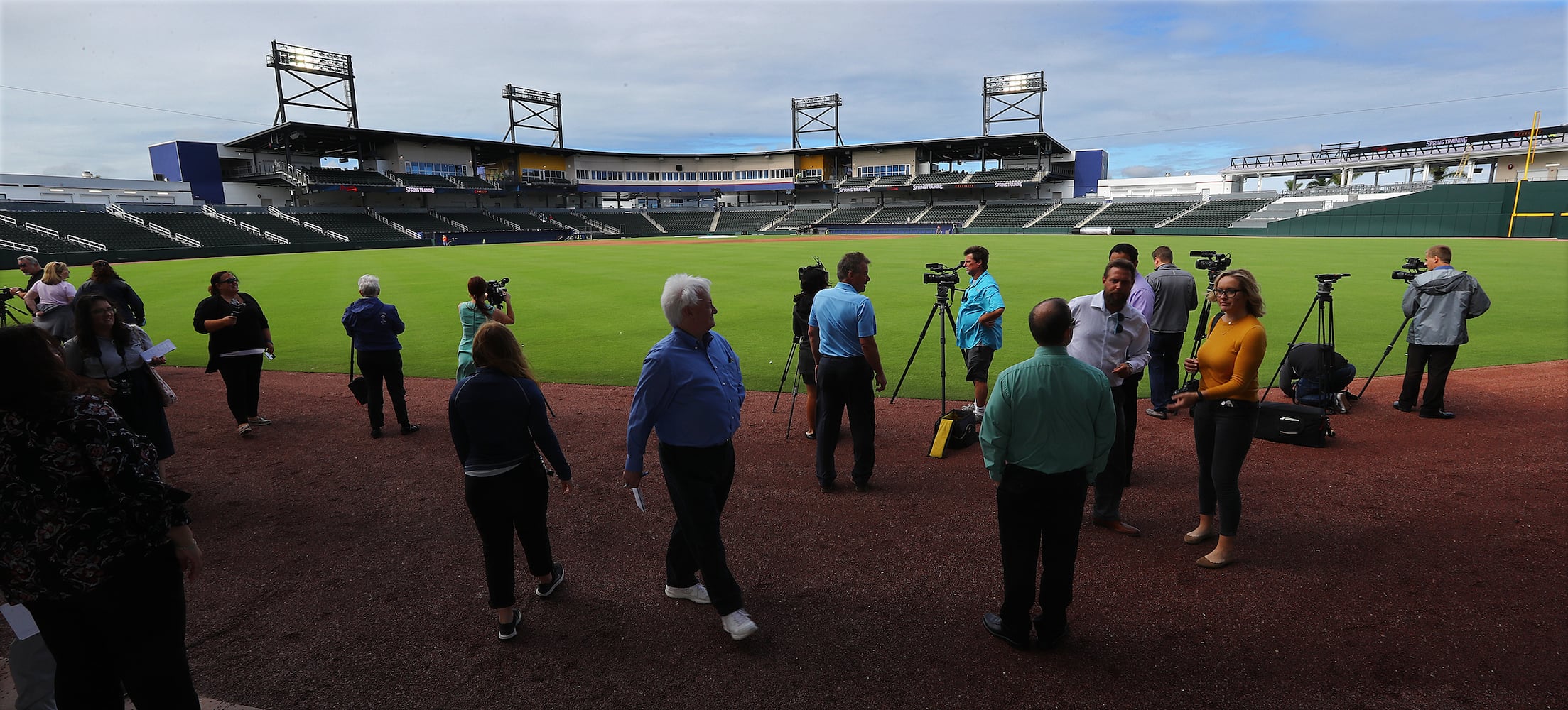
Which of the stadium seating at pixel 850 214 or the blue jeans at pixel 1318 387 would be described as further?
the stadium seating at pixel 850 214

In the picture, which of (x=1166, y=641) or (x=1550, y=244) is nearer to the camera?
(x=1166, y=641)

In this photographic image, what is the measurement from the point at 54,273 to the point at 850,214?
76969 mm

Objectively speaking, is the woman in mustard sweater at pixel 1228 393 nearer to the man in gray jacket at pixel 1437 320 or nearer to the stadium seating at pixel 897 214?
the man in gray jacket at pixel 1437 320

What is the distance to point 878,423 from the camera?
8.12 meters

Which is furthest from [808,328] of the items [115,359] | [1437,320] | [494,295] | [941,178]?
[941,178]

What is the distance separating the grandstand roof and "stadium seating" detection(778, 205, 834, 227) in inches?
354

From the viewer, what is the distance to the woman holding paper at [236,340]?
25.3ft

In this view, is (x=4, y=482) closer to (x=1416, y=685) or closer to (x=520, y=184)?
(x=1416, y=685)

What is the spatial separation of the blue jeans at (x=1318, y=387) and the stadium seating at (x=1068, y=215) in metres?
61.7

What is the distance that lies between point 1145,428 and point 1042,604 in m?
4.68

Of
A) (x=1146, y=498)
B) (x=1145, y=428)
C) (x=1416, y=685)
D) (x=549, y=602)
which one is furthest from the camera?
Answer: (x=1145, y=428)

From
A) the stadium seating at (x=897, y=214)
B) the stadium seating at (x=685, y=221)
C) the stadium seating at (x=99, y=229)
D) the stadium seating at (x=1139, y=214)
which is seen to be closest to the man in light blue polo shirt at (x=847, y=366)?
the stadium seating at (x=99, y=229)

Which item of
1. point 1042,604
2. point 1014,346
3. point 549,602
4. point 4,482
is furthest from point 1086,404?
point 1014,346

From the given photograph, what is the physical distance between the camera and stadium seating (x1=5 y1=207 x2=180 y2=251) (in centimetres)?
4212
